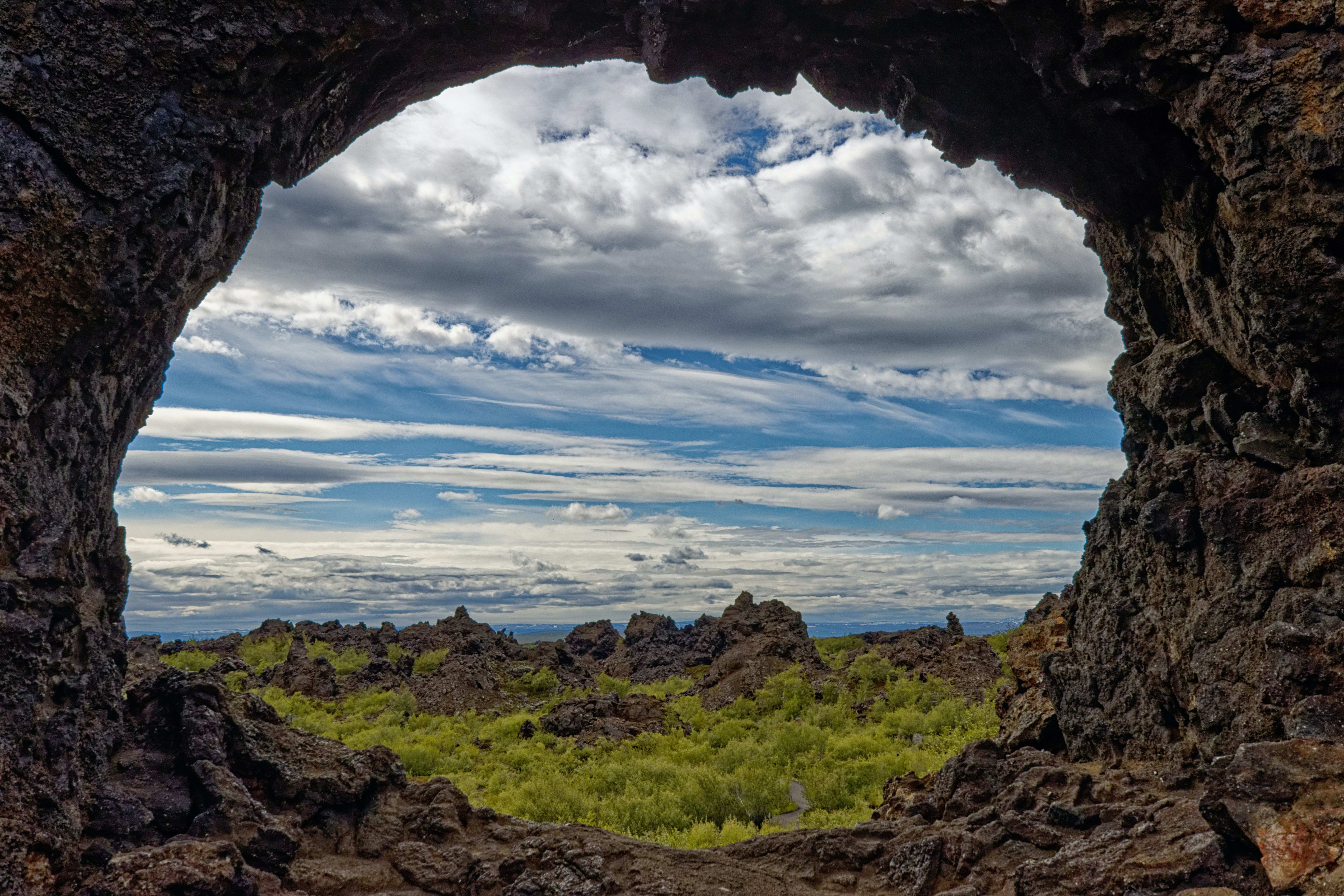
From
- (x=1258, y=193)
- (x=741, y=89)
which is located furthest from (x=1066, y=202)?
(x=741, y=89)

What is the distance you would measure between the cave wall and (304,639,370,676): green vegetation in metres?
26.7

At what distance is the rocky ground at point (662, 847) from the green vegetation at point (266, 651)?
92.6 ft

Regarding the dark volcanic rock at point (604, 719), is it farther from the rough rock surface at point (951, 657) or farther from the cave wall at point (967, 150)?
the cave wall at point (967, 150)

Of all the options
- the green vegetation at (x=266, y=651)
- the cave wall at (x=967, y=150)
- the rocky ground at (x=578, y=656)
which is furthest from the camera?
the green vegetation at (x=266, y=651)

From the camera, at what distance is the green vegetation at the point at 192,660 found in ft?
105

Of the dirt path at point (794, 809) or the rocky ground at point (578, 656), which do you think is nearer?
the dirt path at point (794, 809)

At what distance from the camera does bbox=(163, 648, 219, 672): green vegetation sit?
32.2m

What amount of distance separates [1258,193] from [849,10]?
4.57m

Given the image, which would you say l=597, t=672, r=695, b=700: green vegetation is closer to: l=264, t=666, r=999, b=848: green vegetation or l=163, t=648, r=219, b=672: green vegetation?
l=264, t=666, r=999, b=848: green vegetation

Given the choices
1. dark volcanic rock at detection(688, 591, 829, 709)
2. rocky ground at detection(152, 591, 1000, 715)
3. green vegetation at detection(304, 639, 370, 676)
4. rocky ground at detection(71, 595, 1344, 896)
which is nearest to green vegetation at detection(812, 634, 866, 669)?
rocky ground at detection(152, 591, 1000, 715)

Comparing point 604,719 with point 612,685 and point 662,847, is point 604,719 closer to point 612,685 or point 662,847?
point 612,685

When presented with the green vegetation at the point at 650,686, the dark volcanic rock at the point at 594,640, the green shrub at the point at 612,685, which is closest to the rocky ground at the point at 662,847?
the green vegetation at the point at 650,686

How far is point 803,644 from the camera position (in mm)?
33500

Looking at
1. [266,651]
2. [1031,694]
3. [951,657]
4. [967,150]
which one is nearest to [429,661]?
[266,651]
